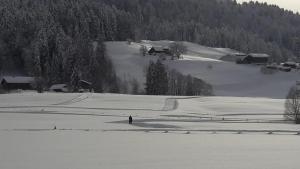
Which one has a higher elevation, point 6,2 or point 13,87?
point 6,2

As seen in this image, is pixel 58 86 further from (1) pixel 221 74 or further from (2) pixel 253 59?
(2) pixel 253 59

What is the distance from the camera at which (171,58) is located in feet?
481

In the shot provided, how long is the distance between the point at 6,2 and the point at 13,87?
159 feet

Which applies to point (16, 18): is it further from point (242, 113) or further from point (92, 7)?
point (242, 113)

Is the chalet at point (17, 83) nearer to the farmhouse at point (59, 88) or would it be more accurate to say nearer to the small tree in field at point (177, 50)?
the farmhouse at point (59, 88)

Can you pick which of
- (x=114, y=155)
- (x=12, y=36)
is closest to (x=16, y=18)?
(x=12, y=36)

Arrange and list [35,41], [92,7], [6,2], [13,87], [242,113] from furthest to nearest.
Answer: [92,7], [6,2], [35,41], [13,87], [242,113]

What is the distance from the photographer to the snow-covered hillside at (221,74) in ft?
377

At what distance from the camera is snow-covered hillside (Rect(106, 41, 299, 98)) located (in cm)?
11506

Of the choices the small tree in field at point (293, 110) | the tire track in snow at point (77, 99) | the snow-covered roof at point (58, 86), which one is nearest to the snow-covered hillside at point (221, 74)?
the snow-covered roof at point (58, 86)

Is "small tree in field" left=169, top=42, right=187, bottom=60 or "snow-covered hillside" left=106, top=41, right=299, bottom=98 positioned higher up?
"small tree in field" left=169, top=42, right=187, bottom=60

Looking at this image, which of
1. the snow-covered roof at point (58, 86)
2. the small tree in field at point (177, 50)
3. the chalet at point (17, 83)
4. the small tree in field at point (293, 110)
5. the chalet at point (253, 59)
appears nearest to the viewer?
the small tree in field at point (293, 110)

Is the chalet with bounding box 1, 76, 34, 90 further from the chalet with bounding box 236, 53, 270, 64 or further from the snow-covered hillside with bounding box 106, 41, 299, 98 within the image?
the chalet with bounding box 236, 53, 270, 64

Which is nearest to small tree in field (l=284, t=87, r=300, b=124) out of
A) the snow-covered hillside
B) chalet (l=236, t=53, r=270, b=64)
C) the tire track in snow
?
the tire track in snow
